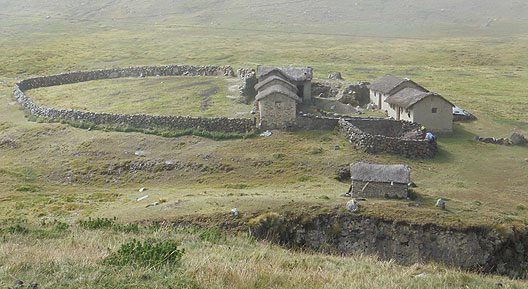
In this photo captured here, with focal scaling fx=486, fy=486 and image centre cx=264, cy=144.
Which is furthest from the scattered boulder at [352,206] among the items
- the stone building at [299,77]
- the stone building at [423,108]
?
the stone building at [299,77]

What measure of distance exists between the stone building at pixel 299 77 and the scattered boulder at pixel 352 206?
25.2 metres

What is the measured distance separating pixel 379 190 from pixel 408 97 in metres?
17.5

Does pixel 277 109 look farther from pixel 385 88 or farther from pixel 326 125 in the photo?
pixel 385 88

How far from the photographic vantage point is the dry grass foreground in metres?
10.6

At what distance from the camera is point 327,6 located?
177 meters

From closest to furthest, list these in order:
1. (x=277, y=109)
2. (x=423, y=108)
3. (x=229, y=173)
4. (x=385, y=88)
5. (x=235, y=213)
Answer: (x=235, y=213), (x=229, y=173), (x=277, y=109), (x=423, y=108), (x=385, y=88)

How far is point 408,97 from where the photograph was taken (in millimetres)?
39219

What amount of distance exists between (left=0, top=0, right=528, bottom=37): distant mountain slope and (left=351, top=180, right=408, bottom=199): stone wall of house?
115009 mm

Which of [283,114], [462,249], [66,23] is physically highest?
[66,23]

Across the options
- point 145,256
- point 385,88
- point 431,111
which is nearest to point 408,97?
point 431,111

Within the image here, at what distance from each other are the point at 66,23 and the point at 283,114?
130m

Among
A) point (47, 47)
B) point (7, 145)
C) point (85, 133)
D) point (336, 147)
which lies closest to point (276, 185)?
point (336, 147)

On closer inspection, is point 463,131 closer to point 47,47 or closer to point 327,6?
point 47,47

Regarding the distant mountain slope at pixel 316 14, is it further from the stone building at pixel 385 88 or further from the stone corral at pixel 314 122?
the stone corral at pixel 314 122
